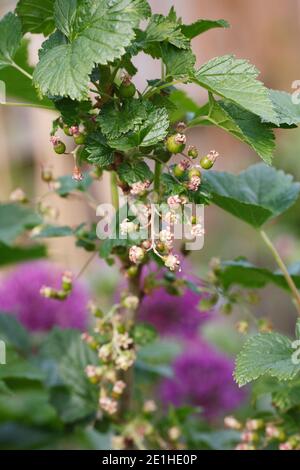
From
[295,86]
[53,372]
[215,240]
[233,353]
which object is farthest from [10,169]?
[295,86]

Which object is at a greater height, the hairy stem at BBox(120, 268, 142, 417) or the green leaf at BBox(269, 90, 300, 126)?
the green leaf at BBox(269, 90, 300, 126)

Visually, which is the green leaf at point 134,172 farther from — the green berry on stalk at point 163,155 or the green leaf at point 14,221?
the green leaf at point 14,221

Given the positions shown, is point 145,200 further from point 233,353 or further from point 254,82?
point 233,353

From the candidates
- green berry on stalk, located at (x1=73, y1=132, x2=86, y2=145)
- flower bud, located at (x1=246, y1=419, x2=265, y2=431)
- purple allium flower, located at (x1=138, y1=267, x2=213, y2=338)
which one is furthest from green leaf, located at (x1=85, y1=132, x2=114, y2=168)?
purple allium flower, located at (x1=138, y1=267, x2=213, y2=338)

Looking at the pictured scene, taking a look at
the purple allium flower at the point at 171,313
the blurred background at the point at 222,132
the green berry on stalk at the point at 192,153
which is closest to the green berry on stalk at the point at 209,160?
the green berry on stalk at the point at 192,153

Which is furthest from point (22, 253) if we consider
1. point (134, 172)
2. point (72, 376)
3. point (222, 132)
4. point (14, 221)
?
point (222, 132)

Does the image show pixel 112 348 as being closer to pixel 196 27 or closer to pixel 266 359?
pixel 266 359

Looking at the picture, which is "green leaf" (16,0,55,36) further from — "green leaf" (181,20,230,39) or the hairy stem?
the hairy stem
